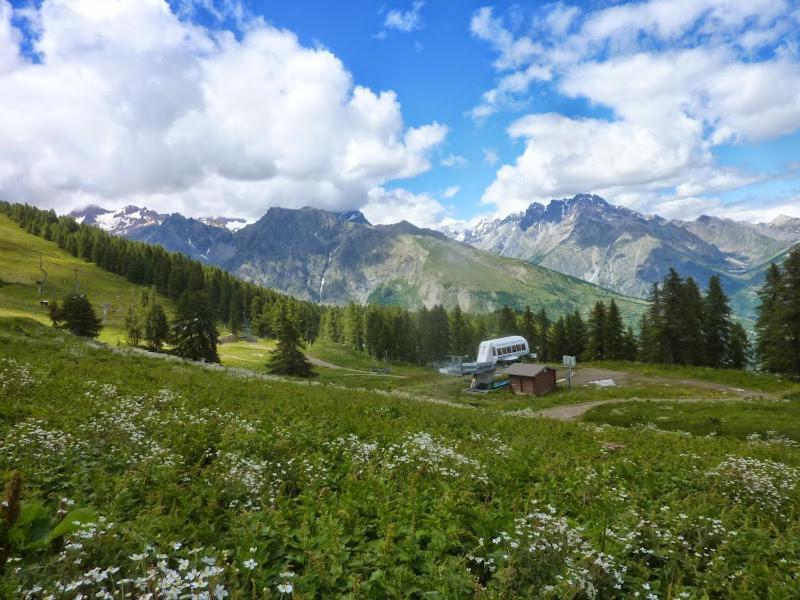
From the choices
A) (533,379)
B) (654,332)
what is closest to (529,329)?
(654,332)

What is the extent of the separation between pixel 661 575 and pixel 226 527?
22.7ft

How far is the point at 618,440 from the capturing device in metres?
17.9

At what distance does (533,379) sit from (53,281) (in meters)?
150

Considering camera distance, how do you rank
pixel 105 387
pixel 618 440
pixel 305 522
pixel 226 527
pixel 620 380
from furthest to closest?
pixel 620 380 < pixel 618 440 < pixel 105 387 < pixel 226 527 < pixel 305 522

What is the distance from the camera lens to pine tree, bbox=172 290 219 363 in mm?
69000

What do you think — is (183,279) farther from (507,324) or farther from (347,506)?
(347,506)

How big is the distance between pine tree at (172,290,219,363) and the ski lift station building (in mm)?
47743

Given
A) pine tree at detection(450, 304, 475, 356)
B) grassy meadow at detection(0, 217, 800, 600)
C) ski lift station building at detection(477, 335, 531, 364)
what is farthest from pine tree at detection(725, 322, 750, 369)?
grassy meadow at detection(0, 217, 800, 600)

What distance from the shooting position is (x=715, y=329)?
72.1m

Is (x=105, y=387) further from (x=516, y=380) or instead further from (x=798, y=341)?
(x=798, y=341)

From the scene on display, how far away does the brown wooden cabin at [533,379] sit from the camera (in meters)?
56.7

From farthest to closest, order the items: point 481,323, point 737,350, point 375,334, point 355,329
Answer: point 355,329 < point 481,323 < point 375,334 < point 737,350

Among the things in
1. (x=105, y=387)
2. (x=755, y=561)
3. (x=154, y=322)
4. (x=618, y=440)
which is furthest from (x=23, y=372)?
(x=154, y=322)

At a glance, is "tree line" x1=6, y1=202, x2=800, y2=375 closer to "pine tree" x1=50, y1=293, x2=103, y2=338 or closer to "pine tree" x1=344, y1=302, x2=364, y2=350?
"pine tree" x1=344, y1=302, x2=364, y2=350
